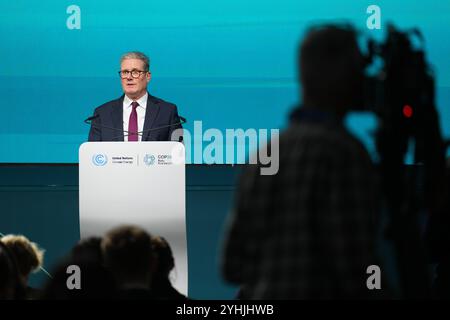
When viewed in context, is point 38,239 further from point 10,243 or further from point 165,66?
point 165,66

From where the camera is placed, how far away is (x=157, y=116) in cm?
352

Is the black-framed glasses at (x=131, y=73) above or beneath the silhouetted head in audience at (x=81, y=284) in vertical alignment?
above

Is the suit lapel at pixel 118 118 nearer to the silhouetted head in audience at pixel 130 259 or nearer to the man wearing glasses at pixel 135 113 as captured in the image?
the man wearing glasses at pixel 135 113

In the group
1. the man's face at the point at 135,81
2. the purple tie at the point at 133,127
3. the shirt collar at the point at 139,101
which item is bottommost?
the purple tie at the point at 133,127

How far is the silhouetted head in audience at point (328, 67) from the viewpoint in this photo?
2156 millimetres

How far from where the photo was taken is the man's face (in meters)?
3.61

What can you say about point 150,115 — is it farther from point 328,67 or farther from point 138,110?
point 328,67

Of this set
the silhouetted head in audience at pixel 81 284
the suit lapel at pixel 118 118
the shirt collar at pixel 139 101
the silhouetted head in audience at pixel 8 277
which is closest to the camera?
the silhouetted head in audience at pixel 8 277

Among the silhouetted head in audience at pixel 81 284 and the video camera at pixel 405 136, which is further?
the silhouetted head in audience at pixel 81 284

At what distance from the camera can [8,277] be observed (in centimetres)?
284

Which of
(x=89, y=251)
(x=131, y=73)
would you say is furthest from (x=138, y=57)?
(x=89, y=251)

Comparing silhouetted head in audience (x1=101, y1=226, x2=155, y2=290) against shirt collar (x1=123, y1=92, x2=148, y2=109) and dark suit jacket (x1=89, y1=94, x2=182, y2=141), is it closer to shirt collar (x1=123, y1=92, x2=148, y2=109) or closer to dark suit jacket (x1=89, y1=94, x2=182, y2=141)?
dark suit jacket (x1=89, y1=94, x2=182, y2=141)

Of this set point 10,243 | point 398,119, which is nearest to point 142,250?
point 10,243

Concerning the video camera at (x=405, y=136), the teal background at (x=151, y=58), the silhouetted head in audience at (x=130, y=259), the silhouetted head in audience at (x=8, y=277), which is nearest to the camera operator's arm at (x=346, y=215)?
the video camera at (x=405, y=136)
